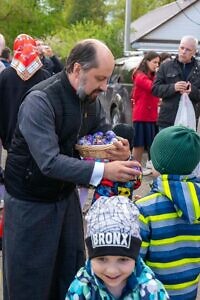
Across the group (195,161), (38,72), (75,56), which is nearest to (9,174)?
(75,56)

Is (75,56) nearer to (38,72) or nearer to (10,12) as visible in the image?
(38,72)

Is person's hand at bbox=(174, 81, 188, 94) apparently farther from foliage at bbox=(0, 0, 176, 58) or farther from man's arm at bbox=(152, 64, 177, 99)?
foliage at bbox=(0, 0, 176, 58)

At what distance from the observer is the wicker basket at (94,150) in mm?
2871

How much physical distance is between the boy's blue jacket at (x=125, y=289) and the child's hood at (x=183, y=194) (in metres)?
0.50

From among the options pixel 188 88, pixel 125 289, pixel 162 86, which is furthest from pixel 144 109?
pixel 125 289

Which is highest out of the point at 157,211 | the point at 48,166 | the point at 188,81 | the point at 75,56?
the point at 75,56

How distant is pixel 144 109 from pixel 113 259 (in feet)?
19.3

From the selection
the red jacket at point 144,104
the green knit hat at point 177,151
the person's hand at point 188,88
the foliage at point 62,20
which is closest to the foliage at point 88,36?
the foliage at point 62,20

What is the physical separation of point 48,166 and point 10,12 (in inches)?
1600

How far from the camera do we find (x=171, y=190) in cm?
257

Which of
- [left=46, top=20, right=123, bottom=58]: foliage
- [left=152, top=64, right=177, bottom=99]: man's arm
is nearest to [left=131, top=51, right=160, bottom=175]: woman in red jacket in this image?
[left=152, top=64, right=177, bottom=99]: man's arm

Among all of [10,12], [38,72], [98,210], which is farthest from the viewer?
[10,12]

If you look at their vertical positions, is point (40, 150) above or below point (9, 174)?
above

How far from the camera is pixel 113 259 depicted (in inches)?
81.4
